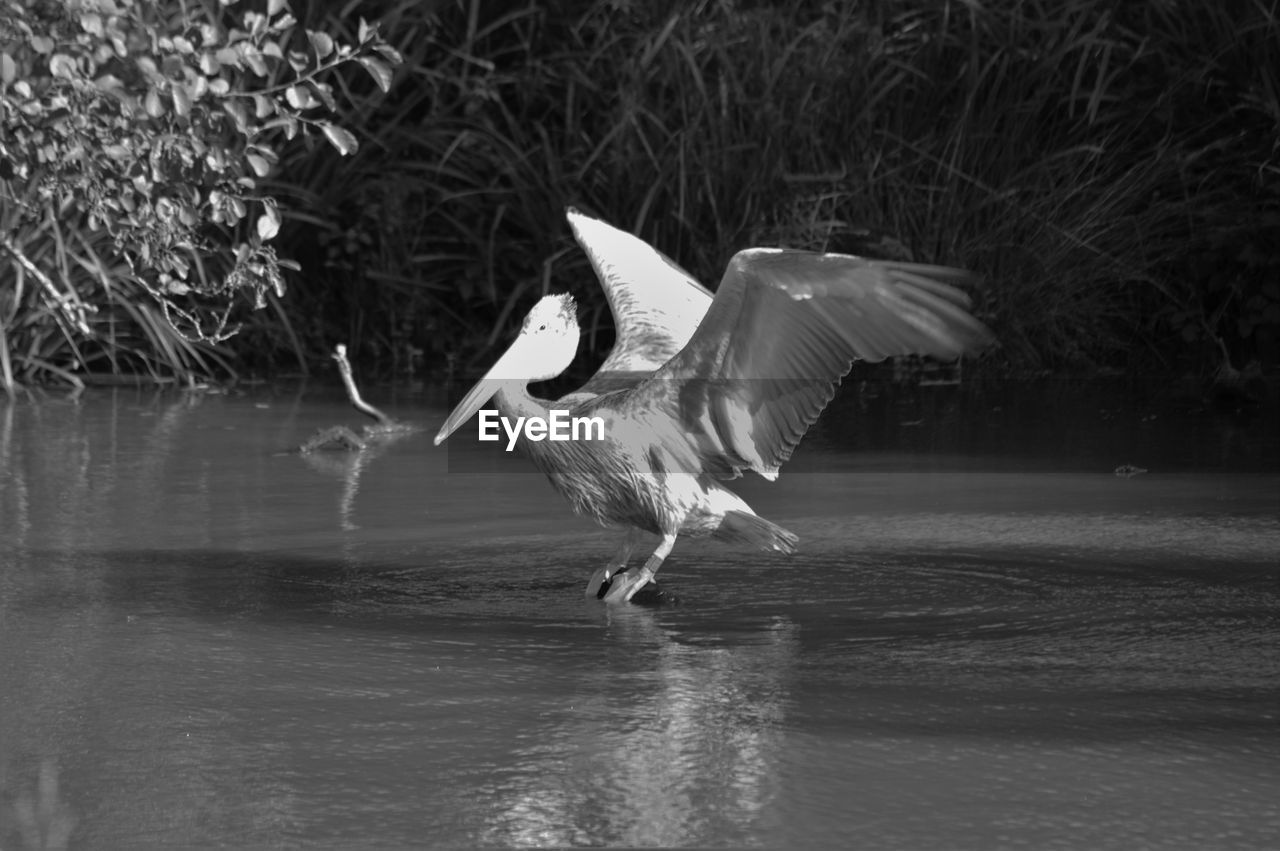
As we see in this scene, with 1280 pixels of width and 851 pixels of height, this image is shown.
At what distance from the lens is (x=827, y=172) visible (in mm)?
10070

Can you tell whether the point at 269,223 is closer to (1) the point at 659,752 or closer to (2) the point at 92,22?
(2) the point at 92,22

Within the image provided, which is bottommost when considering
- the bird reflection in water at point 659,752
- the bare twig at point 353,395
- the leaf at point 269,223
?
the bird reflection in water at point 659,752

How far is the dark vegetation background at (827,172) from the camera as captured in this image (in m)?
9.85

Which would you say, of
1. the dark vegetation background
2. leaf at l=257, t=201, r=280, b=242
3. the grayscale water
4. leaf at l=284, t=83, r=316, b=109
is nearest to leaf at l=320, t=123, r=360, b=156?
leaf at l=284, t=83, r=316, b=109

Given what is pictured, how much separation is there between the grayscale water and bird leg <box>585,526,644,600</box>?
64 mm

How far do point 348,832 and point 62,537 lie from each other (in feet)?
9.20

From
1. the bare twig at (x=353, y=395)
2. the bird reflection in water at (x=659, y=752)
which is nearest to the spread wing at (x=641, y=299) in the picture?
the bird reflection in water at (x=659, y=752)

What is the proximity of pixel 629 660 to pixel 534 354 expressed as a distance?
0.98 meters

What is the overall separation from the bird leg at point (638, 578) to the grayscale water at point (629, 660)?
2.9 inches

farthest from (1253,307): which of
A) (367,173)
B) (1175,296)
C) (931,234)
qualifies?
(367,173)

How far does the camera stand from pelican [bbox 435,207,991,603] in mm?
4391

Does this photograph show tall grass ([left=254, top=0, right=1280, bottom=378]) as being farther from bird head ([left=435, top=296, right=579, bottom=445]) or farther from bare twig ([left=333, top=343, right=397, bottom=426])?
bird head ([left=435, top=296, right=579, bottom=445])

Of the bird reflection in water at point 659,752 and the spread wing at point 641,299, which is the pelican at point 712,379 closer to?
the spread wing at point 641,299

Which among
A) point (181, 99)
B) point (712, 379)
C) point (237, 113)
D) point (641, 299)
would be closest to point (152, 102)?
point (181, 99)
